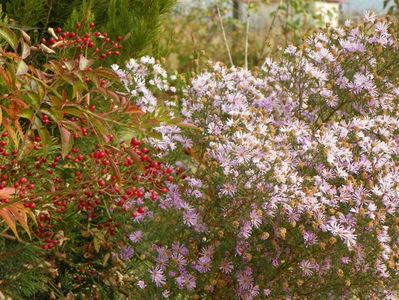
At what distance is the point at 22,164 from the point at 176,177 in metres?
0.68

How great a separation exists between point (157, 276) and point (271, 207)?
1.86 ft

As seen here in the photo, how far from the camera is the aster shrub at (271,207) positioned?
10.4 feet

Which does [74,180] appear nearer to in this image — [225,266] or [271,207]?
[225,266]

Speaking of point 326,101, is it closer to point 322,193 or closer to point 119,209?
point 322,193

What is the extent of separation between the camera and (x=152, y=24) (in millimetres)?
4711

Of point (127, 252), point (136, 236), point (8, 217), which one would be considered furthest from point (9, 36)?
point (127, 252)

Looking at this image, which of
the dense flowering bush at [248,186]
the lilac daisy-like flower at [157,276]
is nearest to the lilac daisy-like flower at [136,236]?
the dense flowering bush at [248,186]

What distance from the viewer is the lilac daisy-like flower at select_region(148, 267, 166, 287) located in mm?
3266

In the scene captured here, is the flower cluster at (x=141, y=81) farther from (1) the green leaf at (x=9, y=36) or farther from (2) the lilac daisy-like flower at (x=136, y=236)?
(1) the green leaf at (x=9, y=36)

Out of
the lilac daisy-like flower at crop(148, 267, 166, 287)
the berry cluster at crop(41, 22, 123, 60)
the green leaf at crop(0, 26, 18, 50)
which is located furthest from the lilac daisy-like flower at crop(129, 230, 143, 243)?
the green leaf at crop(0, 26, 18, 50)

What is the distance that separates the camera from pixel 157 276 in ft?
10.7

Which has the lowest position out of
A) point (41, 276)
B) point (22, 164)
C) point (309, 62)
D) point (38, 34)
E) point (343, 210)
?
point (41, 276)

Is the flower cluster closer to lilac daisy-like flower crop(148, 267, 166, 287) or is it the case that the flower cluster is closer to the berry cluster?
the berry cluster

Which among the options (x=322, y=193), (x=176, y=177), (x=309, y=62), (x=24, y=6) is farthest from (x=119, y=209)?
(x=24, y=6)
